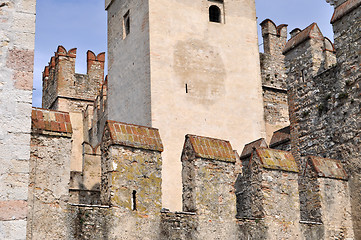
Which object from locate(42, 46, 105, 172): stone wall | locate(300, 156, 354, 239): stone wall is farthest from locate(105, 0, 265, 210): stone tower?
locate(42, 46, 105, 172): stone wall

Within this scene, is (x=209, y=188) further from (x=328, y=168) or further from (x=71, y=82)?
(x=71, y=82)

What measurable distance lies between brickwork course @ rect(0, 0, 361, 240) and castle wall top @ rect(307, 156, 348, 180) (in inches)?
0.9

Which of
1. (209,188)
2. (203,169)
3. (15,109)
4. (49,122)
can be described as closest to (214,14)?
(203,169)

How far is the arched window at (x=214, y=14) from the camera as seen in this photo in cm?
1525

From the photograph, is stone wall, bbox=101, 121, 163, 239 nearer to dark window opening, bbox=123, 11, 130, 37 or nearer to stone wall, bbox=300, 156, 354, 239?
stone wall, bbox=300, 156, 354, 239

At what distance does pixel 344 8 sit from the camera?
430 inches

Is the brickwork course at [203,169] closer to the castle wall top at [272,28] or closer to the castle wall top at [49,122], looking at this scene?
the castle wall top at [49,122]

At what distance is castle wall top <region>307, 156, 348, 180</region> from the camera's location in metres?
10.2

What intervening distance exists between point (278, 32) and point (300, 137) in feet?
19.9

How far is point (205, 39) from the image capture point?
14633 mm

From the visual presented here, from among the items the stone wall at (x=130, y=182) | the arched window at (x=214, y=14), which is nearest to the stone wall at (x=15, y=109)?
the stone wall at (x=130, y=182)

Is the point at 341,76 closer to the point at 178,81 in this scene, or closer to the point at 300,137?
the point at 300,137

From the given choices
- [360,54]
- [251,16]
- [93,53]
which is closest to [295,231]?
[360,54]

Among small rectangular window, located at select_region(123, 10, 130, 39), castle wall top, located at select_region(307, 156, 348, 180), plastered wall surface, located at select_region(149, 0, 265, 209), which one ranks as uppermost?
small rectangular window, located at select_region(123, 10, 130, 39)
